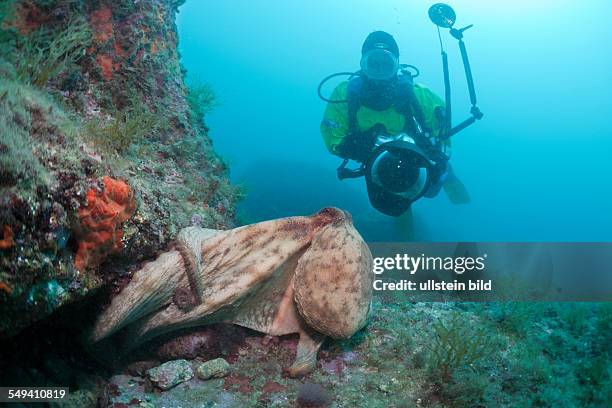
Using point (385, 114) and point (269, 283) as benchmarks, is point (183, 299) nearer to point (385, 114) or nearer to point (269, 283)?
point (269, 283)

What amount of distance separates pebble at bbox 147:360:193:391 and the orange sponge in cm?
129

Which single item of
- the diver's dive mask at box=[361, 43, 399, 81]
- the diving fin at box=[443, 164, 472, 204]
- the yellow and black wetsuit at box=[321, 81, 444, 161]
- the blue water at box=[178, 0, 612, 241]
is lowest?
the diving fin at box=[443, 164, 472, 204]

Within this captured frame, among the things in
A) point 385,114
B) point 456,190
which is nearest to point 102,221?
point 385,114

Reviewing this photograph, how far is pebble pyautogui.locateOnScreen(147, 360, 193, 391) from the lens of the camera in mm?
2930

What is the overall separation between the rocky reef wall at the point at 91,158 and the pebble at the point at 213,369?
1.16m

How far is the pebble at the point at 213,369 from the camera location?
3.13 m

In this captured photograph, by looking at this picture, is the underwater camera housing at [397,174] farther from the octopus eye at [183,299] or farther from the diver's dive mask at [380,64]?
the octopus eye at [183,299]

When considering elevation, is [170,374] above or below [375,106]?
below

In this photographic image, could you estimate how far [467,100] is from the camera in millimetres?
82312

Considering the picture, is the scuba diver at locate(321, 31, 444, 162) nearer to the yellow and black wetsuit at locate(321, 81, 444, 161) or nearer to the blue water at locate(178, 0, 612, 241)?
the yellow and black wetsuit at locate(321, 81, 444, 161)

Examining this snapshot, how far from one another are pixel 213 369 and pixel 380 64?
21.5ft

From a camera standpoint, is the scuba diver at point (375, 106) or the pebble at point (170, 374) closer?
the pebble at point (170, 374)

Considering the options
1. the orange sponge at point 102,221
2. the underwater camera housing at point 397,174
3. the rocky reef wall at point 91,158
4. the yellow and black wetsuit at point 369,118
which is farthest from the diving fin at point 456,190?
the orange sponge at point 102,221

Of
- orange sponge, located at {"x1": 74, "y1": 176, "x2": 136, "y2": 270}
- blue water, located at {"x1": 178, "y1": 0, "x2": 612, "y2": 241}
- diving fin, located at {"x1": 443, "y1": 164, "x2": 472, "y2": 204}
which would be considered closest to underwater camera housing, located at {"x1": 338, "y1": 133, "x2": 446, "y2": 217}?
diving fin, located at {"x1": 443, "y1": 164, "x2": 472, "y2": 204}
